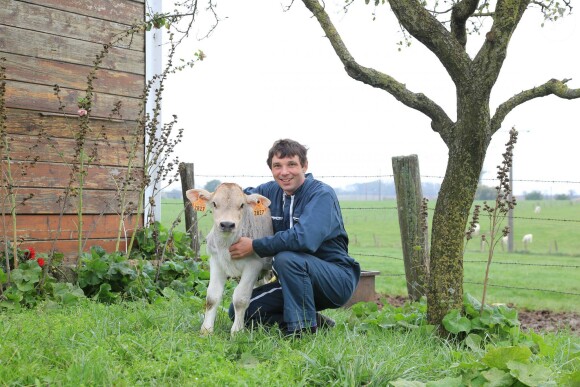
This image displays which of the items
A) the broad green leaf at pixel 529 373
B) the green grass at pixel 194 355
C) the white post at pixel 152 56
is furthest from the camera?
the white post at pixel 152 56

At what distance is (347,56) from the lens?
529 centimetres

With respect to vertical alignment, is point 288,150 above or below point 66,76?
below

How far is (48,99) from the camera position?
7129 millimetres

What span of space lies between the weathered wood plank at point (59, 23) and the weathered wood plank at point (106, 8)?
0.16 ft

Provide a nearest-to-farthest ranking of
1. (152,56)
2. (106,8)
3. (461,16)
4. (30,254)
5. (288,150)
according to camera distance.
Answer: (288,150) < (461,16) < (30,254) < (106,8) < (152,56)

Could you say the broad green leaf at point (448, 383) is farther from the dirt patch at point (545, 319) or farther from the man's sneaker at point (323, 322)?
the dirt patch at point (545, 319)

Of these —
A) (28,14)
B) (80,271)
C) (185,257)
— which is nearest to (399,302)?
(185,257)

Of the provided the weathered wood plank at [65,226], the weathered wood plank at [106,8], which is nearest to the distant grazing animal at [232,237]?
the weathered wood plank at [65,226]

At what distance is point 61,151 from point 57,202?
558 mm

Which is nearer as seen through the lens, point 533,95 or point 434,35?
point 434,35

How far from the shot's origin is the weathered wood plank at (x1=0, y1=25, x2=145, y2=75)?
22.6 ft

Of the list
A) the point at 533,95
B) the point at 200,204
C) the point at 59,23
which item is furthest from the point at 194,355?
the point at 59,23

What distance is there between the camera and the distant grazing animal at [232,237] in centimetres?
460

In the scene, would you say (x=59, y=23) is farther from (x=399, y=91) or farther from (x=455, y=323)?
(x=455, y=323)
